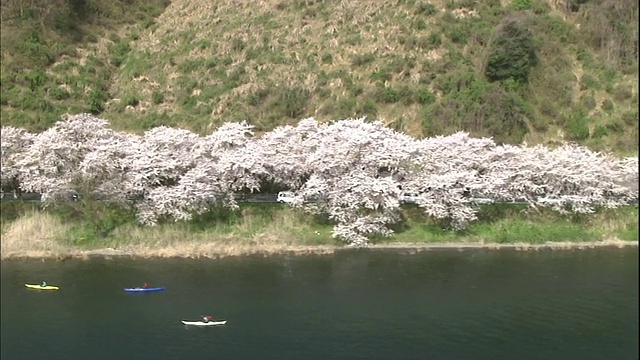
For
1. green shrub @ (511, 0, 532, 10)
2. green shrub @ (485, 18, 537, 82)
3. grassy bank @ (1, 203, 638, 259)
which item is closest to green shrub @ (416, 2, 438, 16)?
green shrub @ (511, 0, 532, 10)

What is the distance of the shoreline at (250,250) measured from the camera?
2900cm

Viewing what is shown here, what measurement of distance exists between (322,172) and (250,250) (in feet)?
19.4

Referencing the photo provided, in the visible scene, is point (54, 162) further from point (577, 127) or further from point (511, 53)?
point (577, 127)

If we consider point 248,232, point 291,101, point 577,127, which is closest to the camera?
point 248,232

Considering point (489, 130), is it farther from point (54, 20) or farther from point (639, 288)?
point (54, 20)

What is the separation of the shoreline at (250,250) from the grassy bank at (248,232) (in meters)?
0.05

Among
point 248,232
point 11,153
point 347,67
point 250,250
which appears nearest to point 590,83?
point 347,67

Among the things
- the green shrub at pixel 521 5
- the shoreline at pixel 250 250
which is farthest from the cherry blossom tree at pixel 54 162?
the green shrub at pixel 521 5

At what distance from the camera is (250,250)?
29.5 meters

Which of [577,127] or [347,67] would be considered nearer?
[577,127]

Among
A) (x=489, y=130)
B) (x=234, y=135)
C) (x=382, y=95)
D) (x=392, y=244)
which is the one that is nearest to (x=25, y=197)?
(x=234, y=135)

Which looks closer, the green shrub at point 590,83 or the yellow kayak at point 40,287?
the yellow kayak at point 40,287

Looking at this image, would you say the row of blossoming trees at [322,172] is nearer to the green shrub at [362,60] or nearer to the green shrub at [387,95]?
the green shrub at [387,95]

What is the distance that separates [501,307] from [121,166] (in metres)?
21.5
